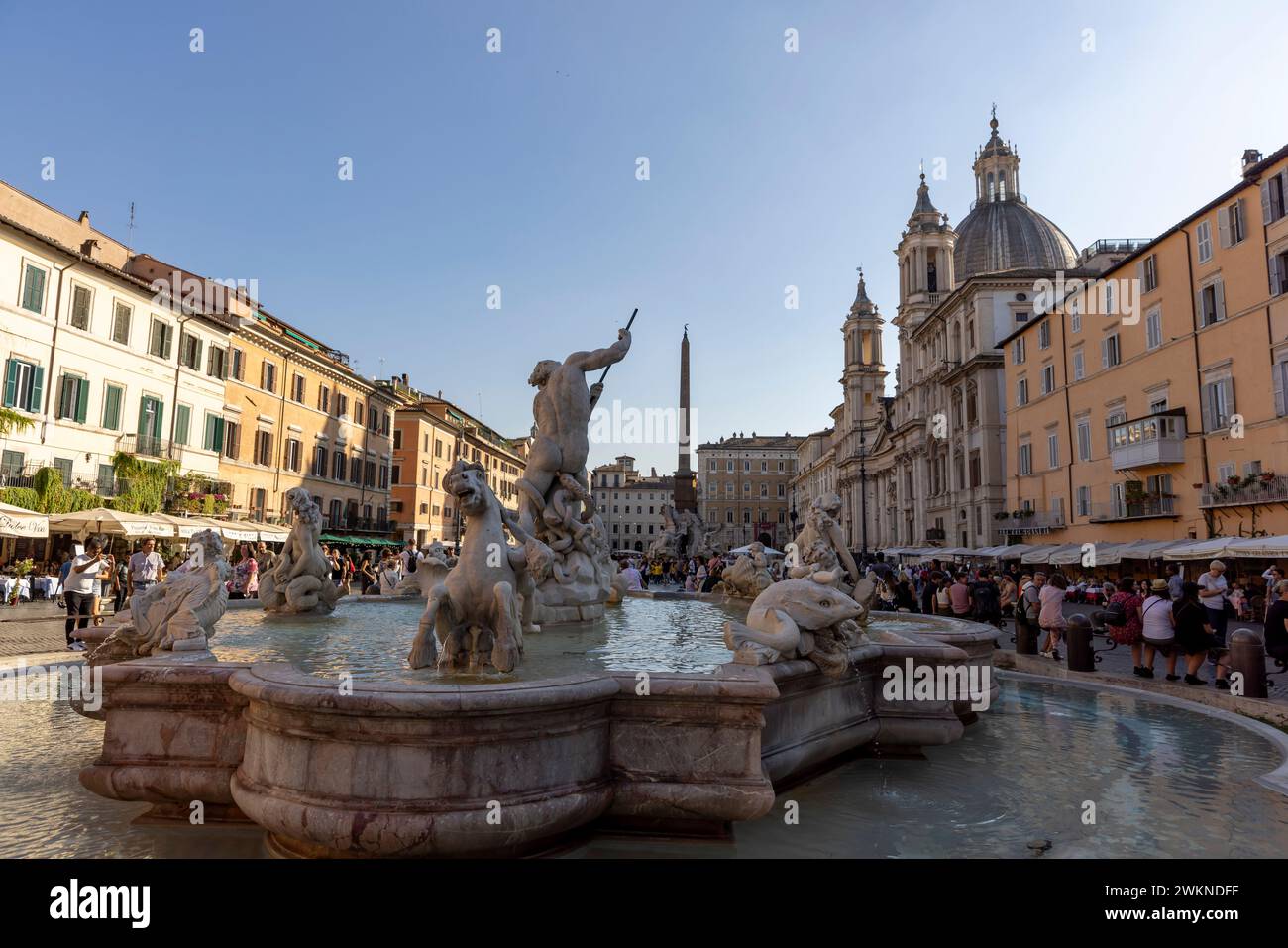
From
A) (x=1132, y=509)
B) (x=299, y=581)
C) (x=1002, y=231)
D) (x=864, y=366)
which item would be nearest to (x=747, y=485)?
(x=864, y=366)

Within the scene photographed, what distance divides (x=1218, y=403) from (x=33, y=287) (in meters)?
35.9

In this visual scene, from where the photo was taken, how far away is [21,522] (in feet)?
57.8

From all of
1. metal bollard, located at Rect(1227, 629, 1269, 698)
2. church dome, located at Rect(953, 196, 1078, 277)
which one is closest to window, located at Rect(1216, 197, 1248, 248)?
metal bollard, located at Rect(1227, 629, 1269, 698)

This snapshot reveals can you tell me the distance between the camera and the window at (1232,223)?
23.2 meters

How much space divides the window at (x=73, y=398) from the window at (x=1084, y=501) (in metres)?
36.4

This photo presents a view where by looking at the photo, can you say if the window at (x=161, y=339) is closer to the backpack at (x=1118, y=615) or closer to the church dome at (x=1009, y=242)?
the backpack at (x=1118, y=615)

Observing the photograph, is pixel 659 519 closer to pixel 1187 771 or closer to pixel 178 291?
pixel 178 291

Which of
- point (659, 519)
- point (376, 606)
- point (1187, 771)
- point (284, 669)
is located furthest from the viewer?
point (659, 519)

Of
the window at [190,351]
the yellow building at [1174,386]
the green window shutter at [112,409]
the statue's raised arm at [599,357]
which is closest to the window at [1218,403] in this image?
the yellow building at [1174,386]

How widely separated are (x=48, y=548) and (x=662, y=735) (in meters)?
25.3
